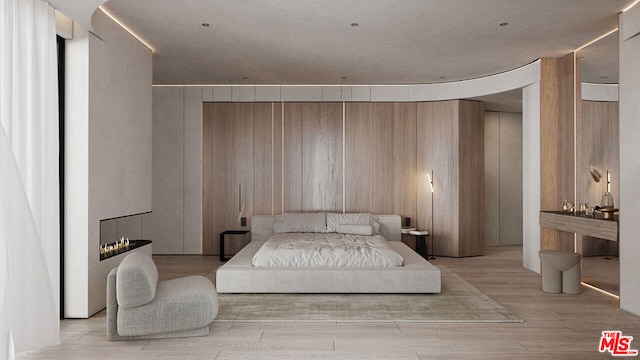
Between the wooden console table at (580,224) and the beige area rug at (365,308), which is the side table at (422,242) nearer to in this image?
the wooden console table at (580,224)

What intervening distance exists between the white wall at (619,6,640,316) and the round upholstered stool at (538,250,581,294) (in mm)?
560

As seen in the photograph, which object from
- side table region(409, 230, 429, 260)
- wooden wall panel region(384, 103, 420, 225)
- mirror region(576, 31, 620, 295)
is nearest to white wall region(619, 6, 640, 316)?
mirror region(576, 31, 620, 295)

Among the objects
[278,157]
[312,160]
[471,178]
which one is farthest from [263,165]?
[471,178]

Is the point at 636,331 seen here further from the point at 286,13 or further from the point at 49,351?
the point at 49,351

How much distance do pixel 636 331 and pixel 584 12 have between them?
9.04ft

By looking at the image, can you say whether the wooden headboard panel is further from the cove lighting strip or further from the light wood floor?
the cove lighting strip

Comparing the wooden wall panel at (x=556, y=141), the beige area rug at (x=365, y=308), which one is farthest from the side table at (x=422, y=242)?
the beige area rug at (x=365, y=308)

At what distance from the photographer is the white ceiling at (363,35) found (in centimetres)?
418

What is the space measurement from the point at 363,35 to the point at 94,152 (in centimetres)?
286

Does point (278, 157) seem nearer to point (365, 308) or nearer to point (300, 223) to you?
point (300, 223)

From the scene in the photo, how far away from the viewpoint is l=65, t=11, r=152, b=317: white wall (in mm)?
4039

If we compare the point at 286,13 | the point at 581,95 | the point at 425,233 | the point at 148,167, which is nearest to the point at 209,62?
the point at 148,167

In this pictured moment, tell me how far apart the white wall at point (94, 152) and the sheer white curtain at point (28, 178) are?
41cm

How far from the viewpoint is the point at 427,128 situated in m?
7.38
